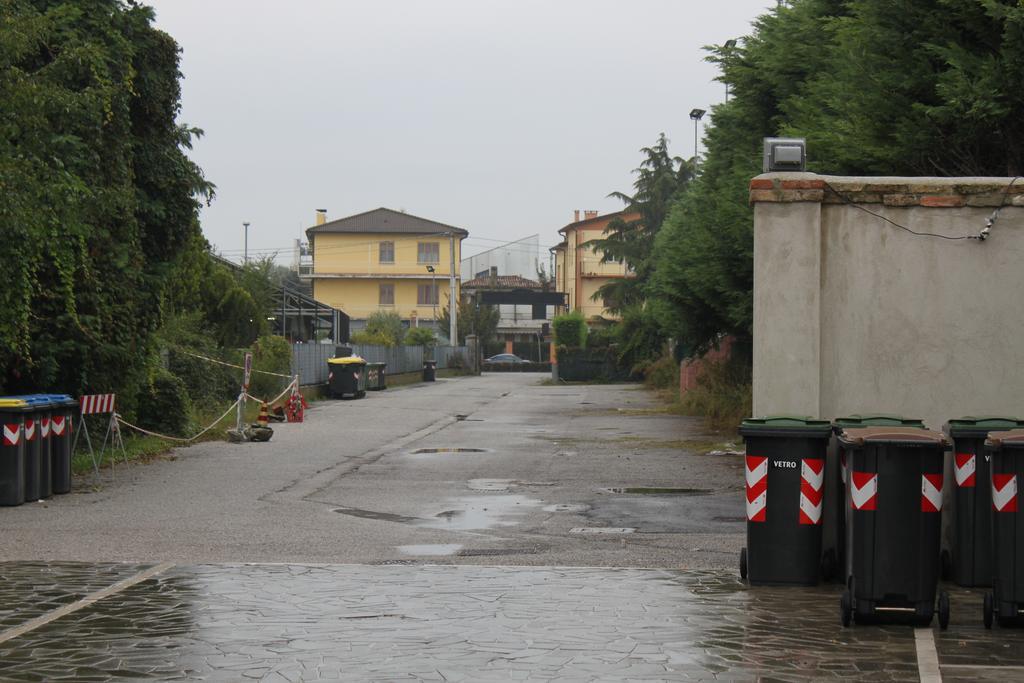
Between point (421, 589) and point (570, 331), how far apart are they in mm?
56969

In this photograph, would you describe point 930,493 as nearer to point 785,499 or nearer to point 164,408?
point 785,499

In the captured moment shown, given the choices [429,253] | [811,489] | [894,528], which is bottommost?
[894,528]

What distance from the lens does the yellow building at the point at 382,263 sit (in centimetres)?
10050

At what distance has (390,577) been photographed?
1016cm

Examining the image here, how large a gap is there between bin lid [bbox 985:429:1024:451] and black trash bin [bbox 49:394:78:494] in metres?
10.7

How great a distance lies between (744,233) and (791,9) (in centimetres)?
508

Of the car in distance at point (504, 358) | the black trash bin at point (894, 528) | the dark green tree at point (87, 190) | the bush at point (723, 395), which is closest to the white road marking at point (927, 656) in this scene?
the black trash bin at point (894, 528)

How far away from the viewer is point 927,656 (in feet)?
24.9

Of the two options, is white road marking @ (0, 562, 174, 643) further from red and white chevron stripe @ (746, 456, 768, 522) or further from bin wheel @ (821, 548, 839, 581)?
bin wheel @ (821, 548, 839, 581)

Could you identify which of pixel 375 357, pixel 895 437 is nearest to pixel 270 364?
pixel 375 357

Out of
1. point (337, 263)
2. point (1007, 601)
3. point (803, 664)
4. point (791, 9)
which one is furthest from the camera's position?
point (337, 263)

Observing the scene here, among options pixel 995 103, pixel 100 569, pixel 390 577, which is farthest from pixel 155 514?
pixel 995 103

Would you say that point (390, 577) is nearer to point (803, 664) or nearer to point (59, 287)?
point (803, 664)

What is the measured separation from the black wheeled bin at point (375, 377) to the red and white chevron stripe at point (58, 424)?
102 feet
